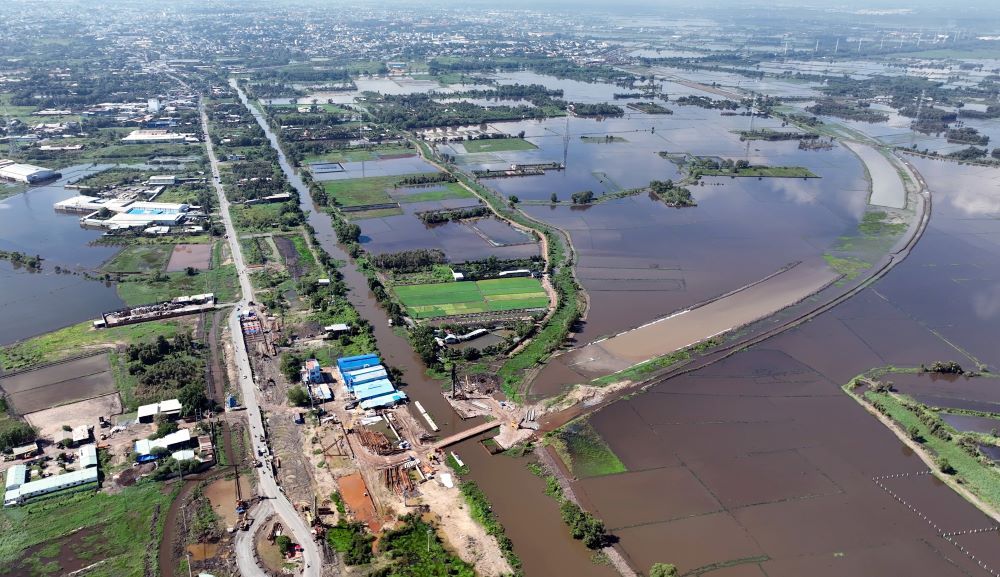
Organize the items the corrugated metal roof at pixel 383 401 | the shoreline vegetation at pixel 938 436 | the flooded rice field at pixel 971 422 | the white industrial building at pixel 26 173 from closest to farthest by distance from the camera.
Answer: the shoreline vegetation at pixel 938 436, the flooded rice field at pixel 971 422, the corrugated metal roof at pixel 383 401, the white industrial building at pixel 26 173

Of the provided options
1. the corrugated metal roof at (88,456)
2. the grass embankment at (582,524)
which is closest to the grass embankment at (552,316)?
the grass embankment at (582,524)

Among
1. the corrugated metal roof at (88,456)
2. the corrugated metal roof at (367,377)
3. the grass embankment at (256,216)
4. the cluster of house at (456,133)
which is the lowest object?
the corrugated metal roof at (88,456)

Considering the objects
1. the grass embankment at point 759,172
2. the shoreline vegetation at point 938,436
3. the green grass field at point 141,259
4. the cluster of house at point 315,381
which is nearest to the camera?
the shoreline vegetation at point 938,436

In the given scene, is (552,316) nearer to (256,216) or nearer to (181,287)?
(181,287)

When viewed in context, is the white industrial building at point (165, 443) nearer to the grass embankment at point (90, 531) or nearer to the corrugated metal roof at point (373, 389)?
the grass embankment at point (90, 531)

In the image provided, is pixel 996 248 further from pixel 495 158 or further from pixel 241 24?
pixel 241 24

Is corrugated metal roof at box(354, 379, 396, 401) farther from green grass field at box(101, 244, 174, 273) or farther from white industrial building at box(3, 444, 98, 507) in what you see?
green grass field at box(101, 244, 174, 273)

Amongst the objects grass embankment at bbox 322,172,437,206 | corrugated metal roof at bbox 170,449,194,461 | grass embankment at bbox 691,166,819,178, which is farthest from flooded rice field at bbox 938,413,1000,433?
grass embankment at bbox 322,172,437,206

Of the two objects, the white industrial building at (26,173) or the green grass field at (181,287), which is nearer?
the green grass field at (181,287)
